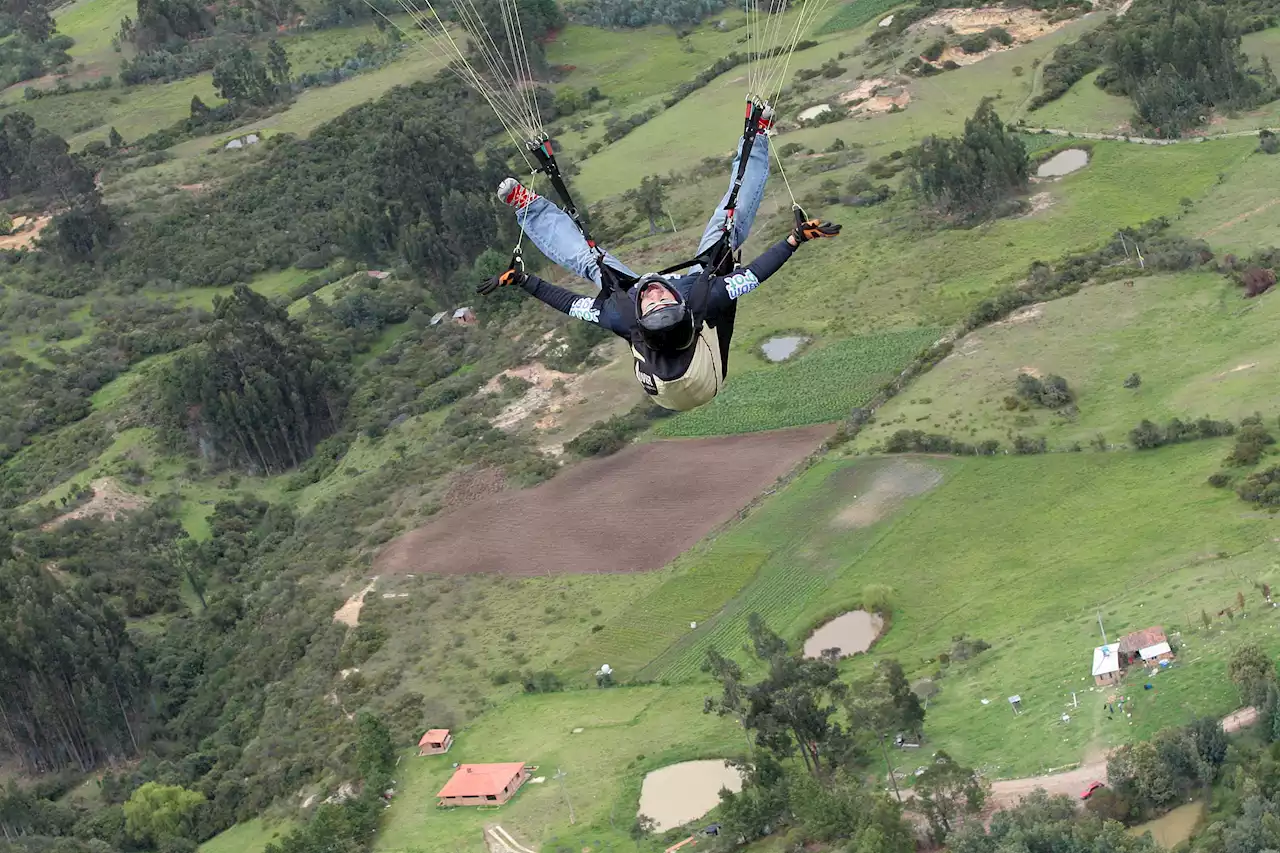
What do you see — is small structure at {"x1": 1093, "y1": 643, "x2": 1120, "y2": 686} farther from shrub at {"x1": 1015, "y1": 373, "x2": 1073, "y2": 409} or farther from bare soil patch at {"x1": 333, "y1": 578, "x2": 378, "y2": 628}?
bare soil patch at {"x1": 333, "y1": 578, "x2": 378, "y2": 628}

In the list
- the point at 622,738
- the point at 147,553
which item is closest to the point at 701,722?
the point at 622,738

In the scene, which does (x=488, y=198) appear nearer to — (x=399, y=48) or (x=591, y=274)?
(x=399, y=48)

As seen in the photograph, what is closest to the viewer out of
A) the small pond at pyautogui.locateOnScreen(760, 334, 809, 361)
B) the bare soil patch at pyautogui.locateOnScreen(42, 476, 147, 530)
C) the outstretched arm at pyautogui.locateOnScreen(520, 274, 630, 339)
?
the outstretched arm at pyautogui.locateOnScreen(520, 274, 630, 339)

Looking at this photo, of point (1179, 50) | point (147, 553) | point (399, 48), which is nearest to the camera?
point (147, 553)

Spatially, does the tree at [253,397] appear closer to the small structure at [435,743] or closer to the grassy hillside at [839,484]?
the grassy hillside at [839,484]

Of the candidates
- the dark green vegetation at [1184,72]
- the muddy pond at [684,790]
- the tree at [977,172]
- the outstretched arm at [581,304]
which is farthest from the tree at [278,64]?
the outstretched arm at [581,304]

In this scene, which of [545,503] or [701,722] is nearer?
[701,722]

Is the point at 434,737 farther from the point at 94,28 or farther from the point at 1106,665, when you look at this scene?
the point at 94,28

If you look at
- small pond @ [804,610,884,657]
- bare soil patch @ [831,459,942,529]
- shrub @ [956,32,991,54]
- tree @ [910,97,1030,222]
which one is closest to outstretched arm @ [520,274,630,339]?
small pond @ [804,610,884,657]
